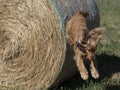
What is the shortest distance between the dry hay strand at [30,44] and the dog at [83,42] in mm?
587

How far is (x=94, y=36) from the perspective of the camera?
657cm

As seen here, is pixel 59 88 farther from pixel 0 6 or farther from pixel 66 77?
pixel 0 6

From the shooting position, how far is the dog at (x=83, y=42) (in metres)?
6.54

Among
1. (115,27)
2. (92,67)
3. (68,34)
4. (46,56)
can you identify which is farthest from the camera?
(115,27)

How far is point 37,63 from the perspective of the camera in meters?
8.09

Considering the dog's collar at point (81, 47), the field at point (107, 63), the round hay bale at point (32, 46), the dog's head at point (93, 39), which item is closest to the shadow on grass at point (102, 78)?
the field at point (107, 63)

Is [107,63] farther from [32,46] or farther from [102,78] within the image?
[32,46]

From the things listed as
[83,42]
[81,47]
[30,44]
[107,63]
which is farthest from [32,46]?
[107,63]

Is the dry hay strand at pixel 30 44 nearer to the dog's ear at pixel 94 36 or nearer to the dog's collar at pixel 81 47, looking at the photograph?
the dog's collar at pixel 81 47

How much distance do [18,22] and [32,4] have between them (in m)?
0.47

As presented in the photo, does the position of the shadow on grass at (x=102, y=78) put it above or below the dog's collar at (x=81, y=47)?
below

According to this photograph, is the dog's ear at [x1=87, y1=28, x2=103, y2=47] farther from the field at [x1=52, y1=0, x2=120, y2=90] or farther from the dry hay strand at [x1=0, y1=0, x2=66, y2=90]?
the field at [x1=52, y1=0, x2=120, y2=90]

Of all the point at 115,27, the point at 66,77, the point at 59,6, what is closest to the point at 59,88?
the point at 66,77

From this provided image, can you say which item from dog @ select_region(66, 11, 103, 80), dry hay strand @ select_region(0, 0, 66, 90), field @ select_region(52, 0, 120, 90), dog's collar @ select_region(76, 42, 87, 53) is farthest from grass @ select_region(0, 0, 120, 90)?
dog's collar @ select_region(76, 42, 87, 53)
